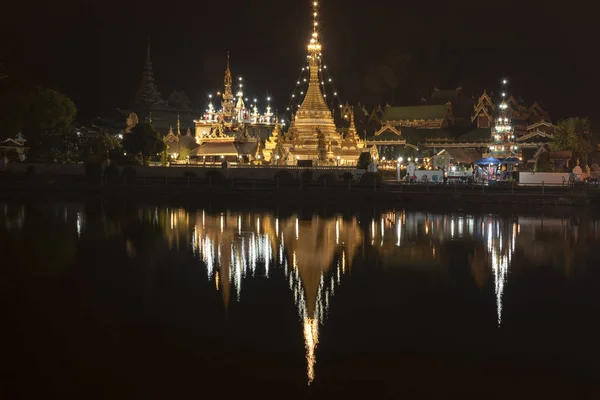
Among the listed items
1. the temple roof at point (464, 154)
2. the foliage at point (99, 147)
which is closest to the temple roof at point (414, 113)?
the temple roof at point (464, 154)

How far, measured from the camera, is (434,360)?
9680mm

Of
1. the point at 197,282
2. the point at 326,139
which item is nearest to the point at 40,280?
the point at 197,282

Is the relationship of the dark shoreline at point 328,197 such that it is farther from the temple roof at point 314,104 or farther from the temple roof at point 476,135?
the temple roof at point 476,135

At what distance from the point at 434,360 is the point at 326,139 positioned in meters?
31.7

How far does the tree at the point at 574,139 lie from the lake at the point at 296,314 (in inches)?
879

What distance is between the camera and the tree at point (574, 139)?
42.1 metres

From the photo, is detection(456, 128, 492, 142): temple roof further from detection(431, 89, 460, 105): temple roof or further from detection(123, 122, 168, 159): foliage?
detection(123, 122, 168, 159): foliage

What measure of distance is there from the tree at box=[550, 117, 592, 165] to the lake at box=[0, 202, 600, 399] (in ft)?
73.3

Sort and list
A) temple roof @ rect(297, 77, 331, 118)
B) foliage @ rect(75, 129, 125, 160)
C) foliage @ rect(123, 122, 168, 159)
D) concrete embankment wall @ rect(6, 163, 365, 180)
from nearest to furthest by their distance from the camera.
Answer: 1. concrete embankment wall @ rect(6, 163, 365, 180)
2. foliage @ rect(75, 129, 125, 160)
3. foliage @ rect(123, 122, 168, 159)
4. temple roof @ rect(297, 77, 331, 118)

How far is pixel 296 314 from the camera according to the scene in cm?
1180

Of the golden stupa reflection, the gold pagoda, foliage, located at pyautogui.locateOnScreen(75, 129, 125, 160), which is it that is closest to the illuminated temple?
the gold pagoda

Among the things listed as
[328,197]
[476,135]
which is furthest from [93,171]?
[476,135]

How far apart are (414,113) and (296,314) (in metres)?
45.6

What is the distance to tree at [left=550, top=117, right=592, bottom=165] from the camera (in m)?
42.1
